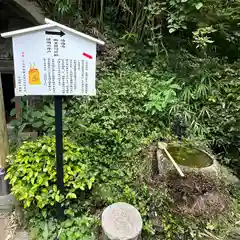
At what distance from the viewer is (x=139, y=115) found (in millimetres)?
3496

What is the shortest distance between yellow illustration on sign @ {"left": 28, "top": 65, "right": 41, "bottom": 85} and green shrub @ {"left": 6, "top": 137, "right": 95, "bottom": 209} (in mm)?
768

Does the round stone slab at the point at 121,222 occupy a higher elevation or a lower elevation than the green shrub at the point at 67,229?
higher

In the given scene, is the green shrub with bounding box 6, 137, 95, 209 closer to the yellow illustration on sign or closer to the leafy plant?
the yellow illustration on sign

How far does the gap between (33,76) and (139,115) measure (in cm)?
179

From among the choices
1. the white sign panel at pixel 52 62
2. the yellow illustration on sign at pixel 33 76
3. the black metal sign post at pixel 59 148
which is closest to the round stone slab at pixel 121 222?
the black metal sign post at pixel 59 148

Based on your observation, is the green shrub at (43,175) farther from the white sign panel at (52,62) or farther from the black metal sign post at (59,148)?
the white sign panel at (52,62)

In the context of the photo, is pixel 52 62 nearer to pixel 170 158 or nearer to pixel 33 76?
pixel 33 76

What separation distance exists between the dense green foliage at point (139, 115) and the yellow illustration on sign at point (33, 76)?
77 cm

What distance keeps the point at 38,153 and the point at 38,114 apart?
98 cm

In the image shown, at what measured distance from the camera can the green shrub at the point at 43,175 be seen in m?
2.32

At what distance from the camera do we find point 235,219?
2463 mm

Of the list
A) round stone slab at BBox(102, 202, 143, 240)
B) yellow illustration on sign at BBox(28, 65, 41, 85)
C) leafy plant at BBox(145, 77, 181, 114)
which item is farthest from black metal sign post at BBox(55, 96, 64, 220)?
leafy plant at BBox(145, 77, 181, 114)

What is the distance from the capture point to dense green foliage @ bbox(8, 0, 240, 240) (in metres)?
2.38

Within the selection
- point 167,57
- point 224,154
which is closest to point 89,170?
point 224,154
